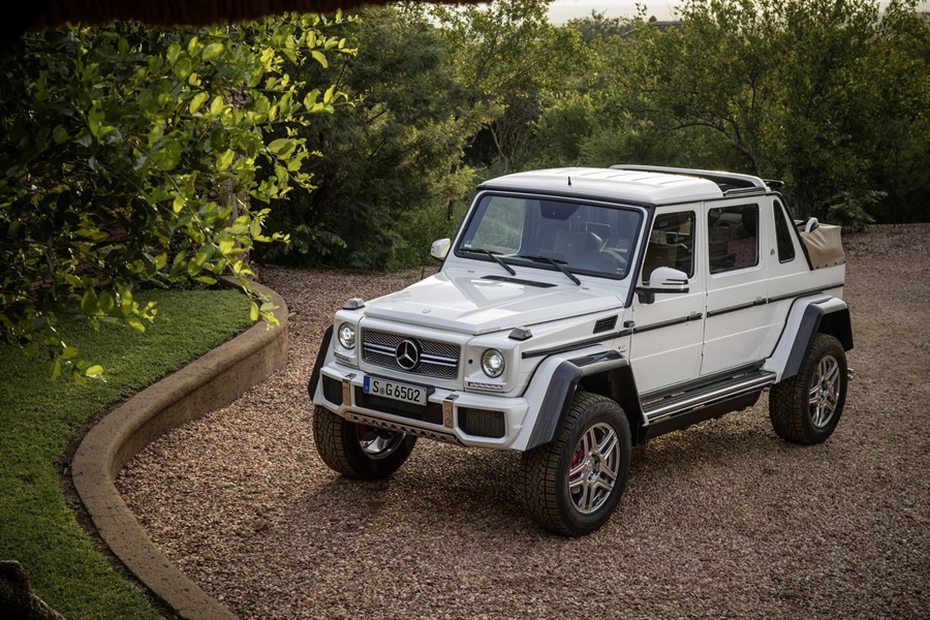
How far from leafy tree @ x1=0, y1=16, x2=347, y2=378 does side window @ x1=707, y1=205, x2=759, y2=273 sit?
136 inches

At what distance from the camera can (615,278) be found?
6582 millimetres

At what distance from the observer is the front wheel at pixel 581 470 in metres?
5.84

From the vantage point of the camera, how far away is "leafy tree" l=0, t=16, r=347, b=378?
3.62 m

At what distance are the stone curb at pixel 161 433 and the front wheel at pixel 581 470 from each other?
1.86m

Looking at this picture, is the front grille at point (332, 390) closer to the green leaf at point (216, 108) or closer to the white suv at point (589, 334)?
the white suv at point (589, 334)

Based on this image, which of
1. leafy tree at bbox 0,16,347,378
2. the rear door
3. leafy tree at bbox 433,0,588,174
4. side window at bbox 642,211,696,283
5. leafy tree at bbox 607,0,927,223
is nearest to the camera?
leafy tree at bbox 0,16,347,378

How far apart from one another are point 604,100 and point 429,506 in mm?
17012

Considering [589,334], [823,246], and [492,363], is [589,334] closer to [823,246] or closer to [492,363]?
[492,363]

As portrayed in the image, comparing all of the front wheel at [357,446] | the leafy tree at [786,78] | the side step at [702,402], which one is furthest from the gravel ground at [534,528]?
the leafy tree at [786,78]

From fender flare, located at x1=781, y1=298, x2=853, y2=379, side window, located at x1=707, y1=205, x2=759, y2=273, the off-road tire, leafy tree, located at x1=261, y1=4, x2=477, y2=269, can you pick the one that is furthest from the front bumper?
leafy tree, located at x1=261, y1=4, x2=477, y2=269

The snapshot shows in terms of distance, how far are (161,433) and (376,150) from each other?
9072mm

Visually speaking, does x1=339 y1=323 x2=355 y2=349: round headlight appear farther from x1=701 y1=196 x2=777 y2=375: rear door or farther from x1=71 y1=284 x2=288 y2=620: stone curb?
x1=701 y1=196 x2=777 y2=375: rear door

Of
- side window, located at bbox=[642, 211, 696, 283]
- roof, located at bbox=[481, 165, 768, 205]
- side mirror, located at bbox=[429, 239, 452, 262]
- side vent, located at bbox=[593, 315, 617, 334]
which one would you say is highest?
roof, located at bbox=[481, 165, 768, 205]

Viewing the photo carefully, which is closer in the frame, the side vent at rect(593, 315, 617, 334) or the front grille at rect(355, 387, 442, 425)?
the front grille at rect(355, 387, 442, 425)
